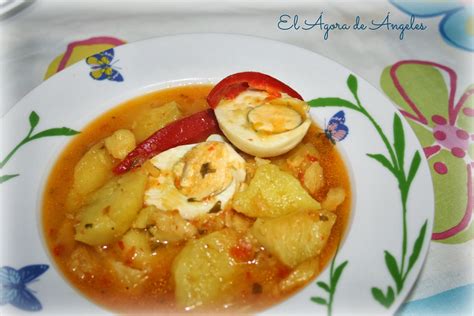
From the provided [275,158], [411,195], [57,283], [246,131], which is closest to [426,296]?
[411,195]

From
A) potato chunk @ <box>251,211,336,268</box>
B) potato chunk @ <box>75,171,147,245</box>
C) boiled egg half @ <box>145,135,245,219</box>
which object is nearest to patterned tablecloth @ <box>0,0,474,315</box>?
potato chunk @ <box>251,211,336,268</box>

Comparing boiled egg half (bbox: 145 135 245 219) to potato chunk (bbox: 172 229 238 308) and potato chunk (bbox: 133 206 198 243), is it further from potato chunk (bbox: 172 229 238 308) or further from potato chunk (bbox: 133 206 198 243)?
potato chunk (bbox: 172 229 238 308)

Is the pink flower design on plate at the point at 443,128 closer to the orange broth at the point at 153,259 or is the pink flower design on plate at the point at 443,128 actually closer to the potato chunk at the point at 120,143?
the orange broth at the point at 153,259

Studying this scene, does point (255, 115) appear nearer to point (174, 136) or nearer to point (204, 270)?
point (174, 136)

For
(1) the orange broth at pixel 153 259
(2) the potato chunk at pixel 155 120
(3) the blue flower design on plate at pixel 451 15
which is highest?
(3) the blue flower design on plate at pixel 451 15

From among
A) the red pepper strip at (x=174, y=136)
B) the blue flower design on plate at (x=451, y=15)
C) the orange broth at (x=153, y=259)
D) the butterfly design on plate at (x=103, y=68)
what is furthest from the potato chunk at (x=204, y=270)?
the blue flower design on plate at (x=451, y=15)

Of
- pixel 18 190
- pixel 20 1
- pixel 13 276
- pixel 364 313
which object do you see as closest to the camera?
pixel 364 313

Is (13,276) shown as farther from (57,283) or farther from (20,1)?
(20,1)
